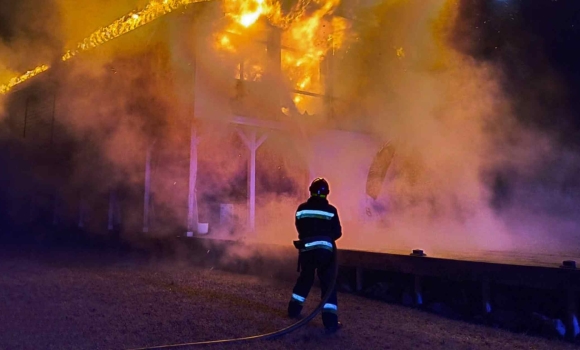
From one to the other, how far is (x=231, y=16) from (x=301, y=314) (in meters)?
8.32

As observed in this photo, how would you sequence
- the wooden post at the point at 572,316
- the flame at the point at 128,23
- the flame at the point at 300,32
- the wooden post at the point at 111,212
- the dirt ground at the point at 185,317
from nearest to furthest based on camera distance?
1. the dirt ground at the point at 185,317
2. the wooden post at the point at 572,316
3. the flame at the point at 300,32
4. the flame at the point at 128,23
5. the wooden post at the point at 111,212

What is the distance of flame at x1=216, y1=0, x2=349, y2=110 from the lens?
12008 millimetres

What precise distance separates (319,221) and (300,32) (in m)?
8.90

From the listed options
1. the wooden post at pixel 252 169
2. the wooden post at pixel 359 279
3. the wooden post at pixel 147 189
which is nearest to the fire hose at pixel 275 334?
the wooden post at pixel 359 279

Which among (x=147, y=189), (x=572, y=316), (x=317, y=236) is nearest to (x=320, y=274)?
(x=317, y=236)

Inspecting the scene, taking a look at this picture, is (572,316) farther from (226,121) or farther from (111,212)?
(111,212)

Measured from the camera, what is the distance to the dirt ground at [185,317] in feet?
14.8

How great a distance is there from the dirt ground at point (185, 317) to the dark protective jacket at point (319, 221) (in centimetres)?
96

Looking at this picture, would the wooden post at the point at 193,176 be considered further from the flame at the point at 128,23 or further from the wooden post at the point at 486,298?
the wooden post at the point at 486,298

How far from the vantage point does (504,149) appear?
13227mm

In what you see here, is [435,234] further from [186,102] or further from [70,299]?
[70,299]

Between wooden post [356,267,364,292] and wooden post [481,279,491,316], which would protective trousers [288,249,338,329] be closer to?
wooden post [481,279,491,316]

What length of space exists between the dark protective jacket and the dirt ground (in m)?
0.96

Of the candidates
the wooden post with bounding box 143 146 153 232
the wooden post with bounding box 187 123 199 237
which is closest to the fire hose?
the wooden post with bounding box 187 123 199 237
